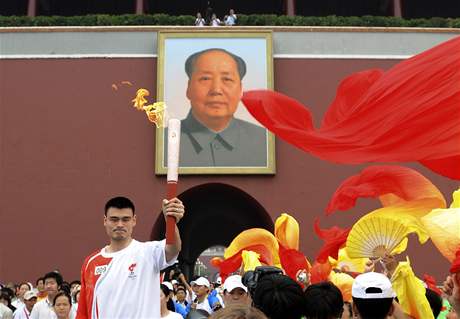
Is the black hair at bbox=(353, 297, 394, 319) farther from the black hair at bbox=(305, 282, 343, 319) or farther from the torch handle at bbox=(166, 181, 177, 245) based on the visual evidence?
the torch handle at bbox=(166, 181, 177, 245)

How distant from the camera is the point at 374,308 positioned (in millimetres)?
2520

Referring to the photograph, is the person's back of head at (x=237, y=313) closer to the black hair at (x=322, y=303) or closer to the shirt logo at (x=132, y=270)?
the black hair at (x=322, y=303)

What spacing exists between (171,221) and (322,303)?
0.74m

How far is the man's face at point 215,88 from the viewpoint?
1248 cm

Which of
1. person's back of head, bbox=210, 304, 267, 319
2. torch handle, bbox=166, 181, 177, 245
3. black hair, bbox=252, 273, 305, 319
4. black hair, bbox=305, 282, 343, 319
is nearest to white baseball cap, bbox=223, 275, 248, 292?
torch handle, bbox=166, 181, 177, 245

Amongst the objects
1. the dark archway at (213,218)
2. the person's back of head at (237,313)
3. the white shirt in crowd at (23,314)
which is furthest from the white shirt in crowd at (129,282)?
the dark archway at (213,218)

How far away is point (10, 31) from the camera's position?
13.0m

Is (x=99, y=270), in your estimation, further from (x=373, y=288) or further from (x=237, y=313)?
(x=237, y=313)

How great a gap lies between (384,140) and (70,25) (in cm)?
977

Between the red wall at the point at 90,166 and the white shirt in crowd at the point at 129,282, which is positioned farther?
the red wall at the point at 90,166

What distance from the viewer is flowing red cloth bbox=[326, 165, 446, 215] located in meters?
4.90

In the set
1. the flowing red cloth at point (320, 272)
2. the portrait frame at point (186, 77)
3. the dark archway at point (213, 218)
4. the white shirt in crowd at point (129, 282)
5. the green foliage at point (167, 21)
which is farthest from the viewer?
the green foliage at point (167, 21)

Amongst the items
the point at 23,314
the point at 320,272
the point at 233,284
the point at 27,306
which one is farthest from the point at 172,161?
the point at 27,306

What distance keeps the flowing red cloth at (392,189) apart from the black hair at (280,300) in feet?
7.95
